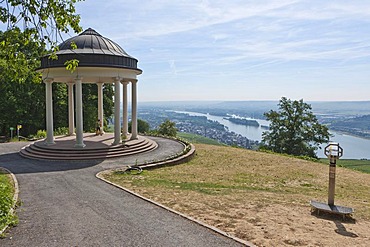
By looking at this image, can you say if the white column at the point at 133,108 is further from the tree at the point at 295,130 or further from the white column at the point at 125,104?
the tree at the point at 295,130

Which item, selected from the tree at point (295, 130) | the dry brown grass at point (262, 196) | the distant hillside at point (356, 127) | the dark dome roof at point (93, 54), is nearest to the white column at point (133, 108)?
the dark dome roof at point (93, 54)

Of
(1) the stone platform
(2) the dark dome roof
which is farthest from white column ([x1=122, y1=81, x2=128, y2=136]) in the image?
(1) the stone platform

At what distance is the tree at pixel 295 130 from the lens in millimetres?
38750

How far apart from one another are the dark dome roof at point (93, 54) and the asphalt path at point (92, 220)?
27.9 ft

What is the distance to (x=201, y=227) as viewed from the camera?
7176 millimetres

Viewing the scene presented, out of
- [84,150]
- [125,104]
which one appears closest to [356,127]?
[125,104]

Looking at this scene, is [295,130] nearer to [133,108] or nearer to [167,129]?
[167,129]

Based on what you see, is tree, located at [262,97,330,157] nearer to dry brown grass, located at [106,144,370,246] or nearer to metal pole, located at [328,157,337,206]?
dry brown grass, located at [106,144,370,246]

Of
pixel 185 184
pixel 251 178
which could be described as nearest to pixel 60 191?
pixel 185 184

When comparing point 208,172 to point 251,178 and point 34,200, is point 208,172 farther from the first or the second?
point 34,200

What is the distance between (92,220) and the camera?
7695 mm

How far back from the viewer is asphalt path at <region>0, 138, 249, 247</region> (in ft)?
21.2

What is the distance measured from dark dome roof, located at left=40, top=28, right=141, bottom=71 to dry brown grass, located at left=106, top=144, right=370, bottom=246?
325 inches

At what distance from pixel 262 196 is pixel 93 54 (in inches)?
545
